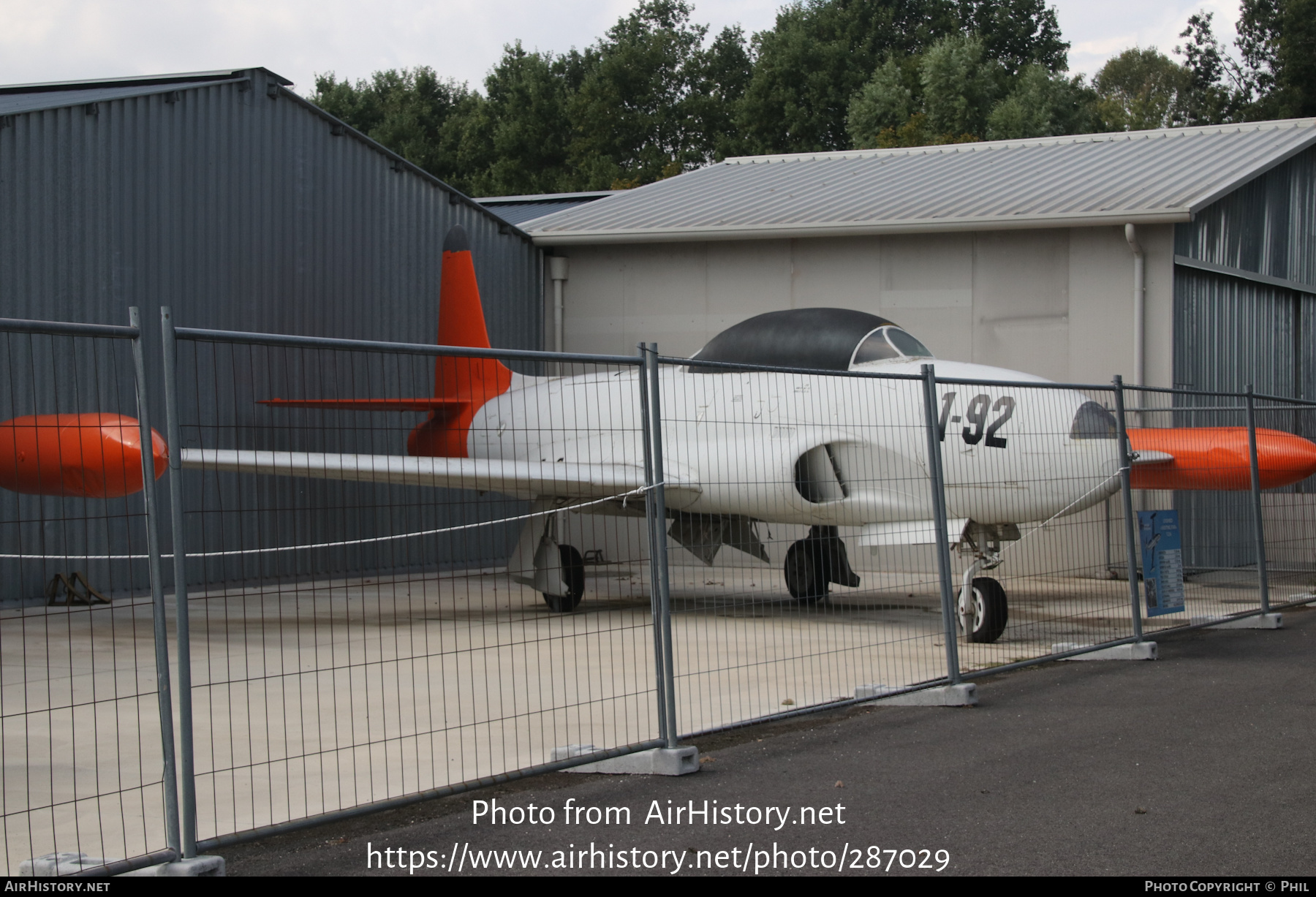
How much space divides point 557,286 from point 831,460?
1118 cm

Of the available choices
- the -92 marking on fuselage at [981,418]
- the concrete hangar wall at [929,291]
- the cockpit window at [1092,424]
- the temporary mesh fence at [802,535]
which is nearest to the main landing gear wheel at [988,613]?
the temporary mesh fence at [802,535]

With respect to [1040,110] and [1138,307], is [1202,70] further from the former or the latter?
[1138,307]

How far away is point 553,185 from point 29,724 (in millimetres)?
50480

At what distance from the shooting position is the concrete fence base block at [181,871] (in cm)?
420

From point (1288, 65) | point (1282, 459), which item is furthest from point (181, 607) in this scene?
point (1288, 65)

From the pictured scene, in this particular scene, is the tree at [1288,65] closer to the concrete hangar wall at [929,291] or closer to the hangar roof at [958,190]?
the hangar roof at [958,190]

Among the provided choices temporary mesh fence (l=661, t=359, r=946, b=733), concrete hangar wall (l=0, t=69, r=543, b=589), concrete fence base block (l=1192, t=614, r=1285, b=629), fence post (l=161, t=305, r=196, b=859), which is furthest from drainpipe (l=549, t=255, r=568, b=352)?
fence post (l=161, t=305, r=196, b=859)

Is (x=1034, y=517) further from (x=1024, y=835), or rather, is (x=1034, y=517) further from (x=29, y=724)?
(x=29, y=724)

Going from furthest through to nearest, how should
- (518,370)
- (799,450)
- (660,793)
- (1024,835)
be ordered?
(518,370) < (799,450) < (660,793) < (1024,835)

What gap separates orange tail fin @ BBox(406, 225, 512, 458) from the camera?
14.6 m

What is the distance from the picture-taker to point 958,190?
19.1 metres

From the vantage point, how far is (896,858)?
450cm

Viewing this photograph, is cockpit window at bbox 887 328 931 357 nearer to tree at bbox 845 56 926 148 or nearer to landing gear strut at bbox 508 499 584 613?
landing gear strut at bbox 508 499 584 613

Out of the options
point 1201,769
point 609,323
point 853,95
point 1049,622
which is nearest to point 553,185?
point 853,95
